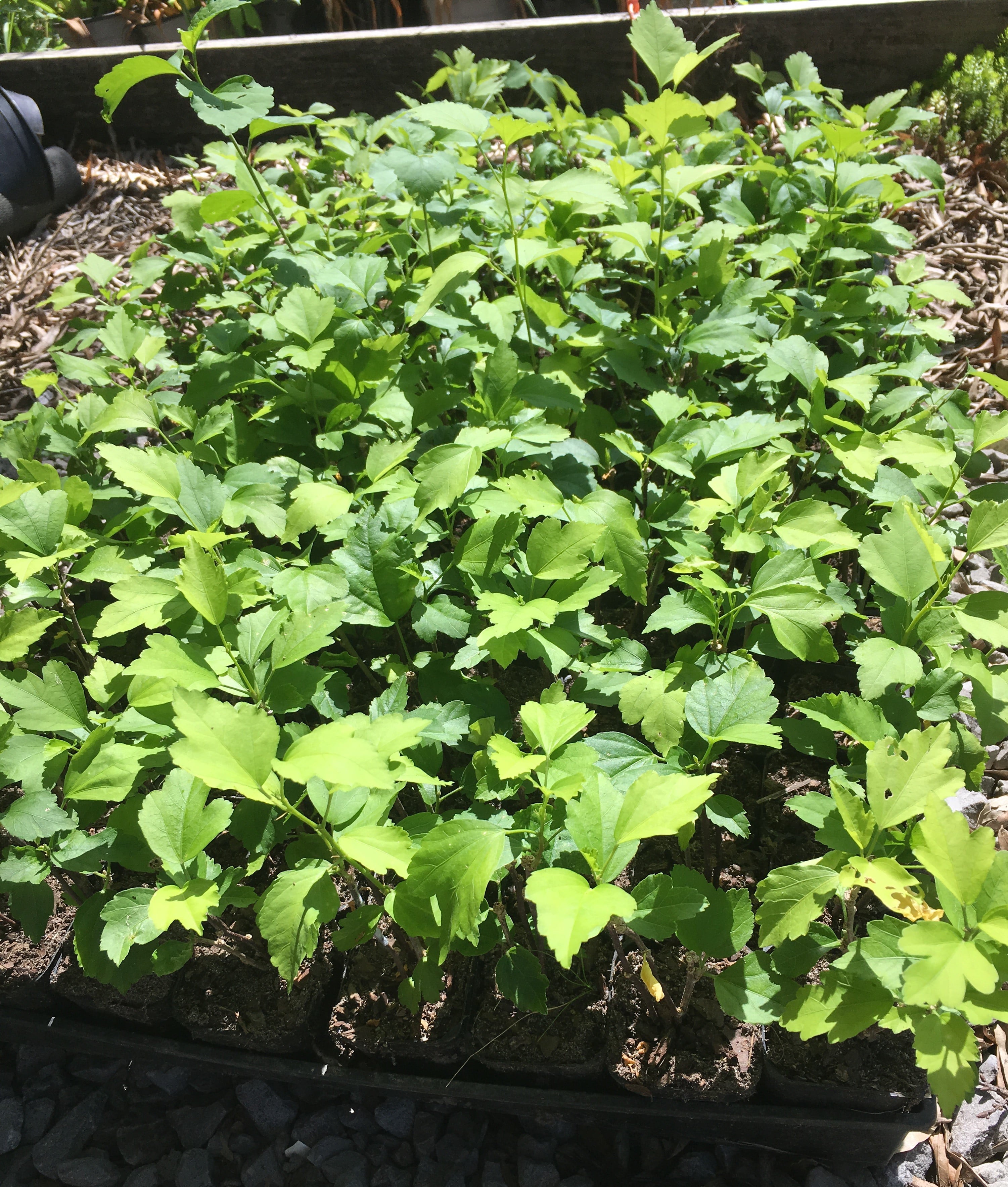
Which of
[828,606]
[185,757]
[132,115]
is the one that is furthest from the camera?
[132,115]

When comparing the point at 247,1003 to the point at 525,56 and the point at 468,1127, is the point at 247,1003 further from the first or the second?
the point at 525,56

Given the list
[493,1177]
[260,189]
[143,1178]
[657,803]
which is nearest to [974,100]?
[260,189]

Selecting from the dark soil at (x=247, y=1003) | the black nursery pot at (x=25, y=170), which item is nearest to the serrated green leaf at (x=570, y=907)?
the dark soil at (x=247, y=1003)

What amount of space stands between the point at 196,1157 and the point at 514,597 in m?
1.14

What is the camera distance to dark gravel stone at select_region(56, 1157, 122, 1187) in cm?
149

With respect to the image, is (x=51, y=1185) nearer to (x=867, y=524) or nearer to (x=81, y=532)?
(x=81, y=532)

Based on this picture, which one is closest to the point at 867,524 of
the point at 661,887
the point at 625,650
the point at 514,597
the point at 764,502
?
the point at 764,502

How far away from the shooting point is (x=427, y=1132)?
147cm

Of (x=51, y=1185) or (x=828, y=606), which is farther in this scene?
(x=51, y=1185)

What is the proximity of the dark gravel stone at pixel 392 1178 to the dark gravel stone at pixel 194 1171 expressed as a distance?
291 millimetres

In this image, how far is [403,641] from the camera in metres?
1.39

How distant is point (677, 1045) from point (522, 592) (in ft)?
2.34

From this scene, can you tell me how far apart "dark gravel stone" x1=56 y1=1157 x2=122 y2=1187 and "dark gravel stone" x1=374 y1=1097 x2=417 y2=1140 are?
18.9 inches

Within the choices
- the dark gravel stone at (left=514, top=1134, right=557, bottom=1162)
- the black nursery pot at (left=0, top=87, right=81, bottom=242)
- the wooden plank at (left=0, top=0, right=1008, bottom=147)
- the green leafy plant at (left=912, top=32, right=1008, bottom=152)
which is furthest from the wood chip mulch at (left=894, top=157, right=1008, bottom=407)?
the black nursery pot at (left=0, top=87, right=81, bottom=242)
